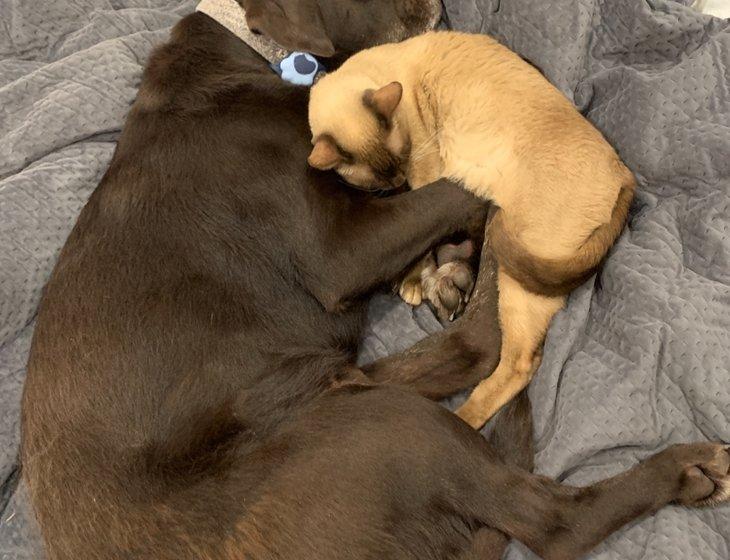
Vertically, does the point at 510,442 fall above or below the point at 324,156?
below

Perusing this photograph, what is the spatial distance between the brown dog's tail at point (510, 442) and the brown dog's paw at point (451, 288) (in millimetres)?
312

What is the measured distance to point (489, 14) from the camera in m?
2.13

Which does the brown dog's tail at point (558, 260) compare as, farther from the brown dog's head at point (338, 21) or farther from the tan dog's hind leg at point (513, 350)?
the brown dog's head at point (338, 21)

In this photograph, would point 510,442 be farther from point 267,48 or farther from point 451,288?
point 267,48

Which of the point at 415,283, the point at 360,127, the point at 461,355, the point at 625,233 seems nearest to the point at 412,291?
the point at 415,283

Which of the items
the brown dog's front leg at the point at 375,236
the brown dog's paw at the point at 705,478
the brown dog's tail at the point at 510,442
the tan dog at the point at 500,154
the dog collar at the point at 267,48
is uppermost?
the dog collar at the point at 267,48

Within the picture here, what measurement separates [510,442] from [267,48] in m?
1.18

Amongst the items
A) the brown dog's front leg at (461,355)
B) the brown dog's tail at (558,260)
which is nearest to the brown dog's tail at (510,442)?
the brown dog's front leg at (461,355)

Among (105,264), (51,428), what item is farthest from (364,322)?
(51,428)

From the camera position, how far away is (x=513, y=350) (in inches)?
65.6

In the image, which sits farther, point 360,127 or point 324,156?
point 360,127

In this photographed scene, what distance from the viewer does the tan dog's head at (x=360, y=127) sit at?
1.72 m

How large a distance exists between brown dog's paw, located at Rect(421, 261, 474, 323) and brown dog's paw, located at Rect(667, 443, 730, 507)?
0.66m

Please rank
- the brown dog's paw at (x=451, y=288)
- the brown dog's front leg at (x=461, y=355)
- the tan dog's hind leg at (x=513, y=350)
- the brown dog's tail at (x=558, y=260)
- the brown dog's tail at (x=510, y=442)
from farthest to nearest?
the brown dog's paw at (x=451, y=288) < the brown dog's front leg at (x=461, y=355) < the tan dog's hind leg at (x=513, y=350) < the brown dog's tail at (x=558, y=260) < the brown dog's tail at (x=510, y=442)
